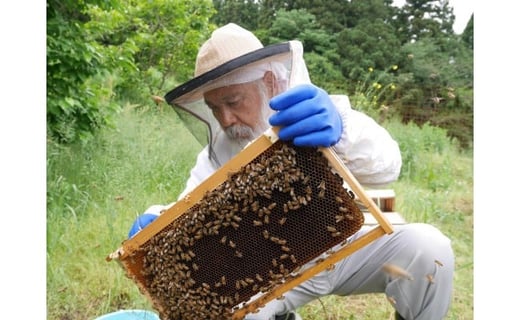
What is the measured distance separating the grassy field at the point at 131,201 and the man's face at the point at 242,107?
1372 mm

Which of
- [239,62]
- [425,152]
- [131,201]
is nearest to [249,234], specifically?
[239,62]

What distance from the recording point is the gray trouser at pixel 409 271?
2148mm

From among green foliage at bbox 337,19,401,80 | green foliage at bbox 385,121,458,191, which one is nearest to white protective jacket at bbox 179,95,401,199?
green foliage at bbox 385,121,458,191

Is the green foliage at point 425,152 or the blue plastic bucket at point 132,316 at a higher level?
the blue plastic bucket at point 132,316

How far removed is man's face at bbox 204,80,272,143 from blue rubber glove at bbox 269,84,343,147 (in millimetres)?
411

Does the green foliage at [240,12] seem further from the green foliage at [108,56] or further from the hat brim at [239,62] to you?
the hat brim at [239,62]

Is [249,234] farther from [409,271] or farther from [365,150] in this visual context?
[409,271]

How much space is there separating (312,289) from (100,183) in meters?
2.60

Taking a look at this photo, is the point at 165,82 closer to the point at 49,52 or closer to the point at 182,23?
the point at 182,23

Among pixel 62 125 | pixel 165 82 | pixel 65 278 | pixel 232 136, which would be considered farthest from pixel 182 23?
pixel 232 136

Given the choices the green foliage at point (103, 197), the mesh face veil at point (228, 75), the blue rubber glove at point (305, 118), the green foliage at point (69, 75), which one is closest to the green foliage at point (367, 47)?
the green foliage at point (103, 197)

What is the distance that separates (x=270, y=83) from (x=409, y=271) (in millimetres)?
995

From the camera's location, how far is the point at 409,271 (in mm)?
2160

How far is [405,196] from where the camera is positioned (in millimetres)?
4859
